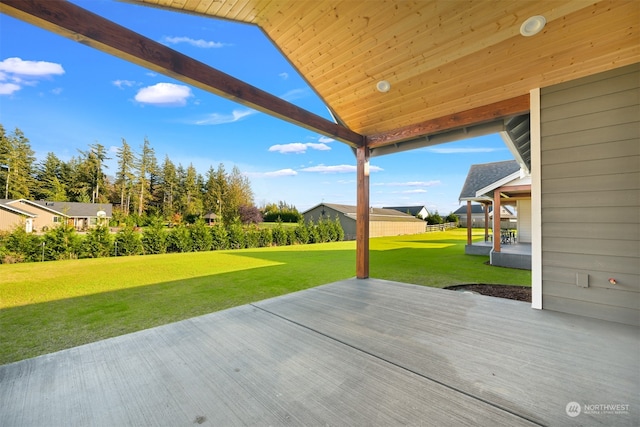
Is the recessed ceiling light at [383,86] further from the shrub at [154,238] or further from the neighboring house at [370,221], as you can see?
the neighboring house at [370,221]

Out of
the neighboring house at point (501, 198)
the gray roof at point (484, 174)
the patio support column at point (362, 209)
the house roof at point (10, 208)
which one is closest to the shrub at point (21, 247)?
the house roof at point (10, 208)

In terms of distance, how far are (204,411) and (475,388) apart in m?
1.52

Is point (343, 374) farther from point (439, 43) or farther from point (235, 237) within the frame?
point (235, 237)

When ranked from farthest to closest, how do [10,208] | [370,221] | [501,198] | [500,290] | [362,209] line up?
[370,221] → [501,198] → [10,208] → [500,290] → [362,209]

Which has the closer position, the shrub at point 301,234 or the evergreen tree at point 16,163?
the evergreen tree at point 16,163

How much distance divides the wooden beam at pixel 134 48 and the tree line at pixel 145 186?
10066mm

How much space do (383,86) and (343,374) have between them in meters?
3.22

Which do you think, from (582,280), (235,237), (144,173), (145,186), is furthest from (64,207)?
(144,173)

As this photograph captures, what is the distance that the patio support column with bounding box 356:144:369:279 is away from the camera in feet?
14.7

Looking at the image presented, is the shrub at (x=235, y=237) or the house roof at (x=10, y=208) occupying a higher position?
the house roof at (x=10, y=208)

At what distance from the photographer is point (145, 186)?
2419 cm

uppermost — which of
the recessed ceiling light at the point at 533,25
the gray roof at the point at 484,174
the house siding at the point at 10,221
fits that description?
the gray roof at the point at 484,174

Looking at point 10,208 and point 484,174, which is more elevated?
point 484,174

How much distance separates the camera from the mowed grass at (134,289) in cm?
291
